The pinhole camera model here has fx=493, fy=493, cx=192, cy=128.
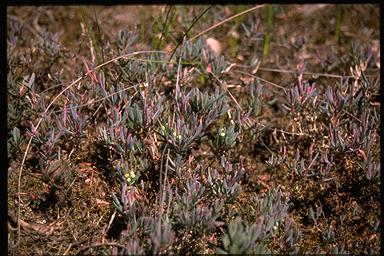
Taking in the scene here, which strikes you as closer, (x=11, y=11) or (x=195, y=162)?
(x=195, y=162)

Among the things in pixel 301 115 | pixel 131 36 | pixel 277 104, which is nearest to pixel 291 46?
pixel 277 104

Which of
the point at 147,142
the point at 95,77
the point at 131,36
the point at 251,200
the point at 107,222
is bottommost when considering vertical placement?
the point at 107,222

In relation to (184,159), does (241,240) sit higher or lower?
lower

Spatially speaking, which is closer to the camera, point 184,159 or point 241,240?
point 241,240

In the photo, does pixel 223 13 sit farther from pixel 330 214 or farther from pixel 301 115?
pixel 330 214

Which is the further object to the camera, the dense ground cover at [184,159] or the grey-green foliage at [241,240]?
→ the dense ground cover at [184,159]

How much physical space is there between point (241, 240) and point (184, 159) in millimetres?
799

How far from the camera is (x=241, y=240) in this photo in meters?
2.24

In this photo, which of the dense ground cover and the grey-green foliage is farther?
the dense ground cover

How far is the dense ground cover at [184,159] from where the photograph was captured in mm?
2611

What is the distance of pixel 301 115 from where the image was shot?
11.0 ft

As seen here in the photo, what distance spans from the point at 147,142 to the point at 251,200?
72 centimetres

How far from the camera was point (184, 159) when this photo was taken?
2.92 metres

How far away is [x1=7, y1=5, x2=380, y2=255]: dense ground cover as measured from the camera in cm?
261
